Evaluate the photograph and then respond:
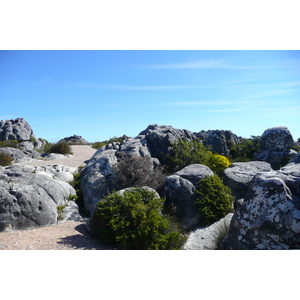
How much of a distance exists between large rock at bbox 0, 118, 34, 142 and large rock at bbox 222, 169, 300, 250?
1493 inches

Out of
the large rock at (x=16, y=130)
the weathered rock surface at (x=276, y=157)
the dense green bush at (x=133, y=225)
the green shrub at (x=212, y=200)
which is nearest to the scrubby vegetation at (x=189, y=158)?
the green shrub at (x=212, y=200)

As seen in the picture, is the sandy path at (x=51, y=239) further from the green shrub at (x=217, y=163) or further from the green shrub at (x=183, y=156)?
the green shrub at (x=217, y=163)

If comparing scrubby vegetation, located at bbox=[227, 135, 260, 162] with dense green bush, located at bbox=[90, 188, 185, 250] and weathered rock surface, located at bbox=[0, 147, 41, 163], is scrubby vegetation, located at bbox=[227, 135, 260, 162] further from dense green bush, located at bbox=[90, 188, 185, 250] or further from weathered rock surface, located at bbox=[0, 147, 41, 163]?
weathered rock surface, located at bbox=[0, 147, 41, 163]

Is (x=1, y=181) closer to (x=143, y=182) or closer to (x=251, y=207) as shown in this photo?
(x=143, y=182)

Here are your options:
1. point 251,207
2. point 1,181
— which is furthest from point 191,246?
point 1,181

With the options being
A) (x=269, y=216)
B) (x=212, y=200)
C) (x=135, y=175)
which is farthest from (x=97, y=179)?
(x=269, y=216)

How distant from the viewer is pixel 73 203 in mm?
10445

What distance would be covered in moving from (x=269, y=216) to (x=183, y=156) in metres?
9.71

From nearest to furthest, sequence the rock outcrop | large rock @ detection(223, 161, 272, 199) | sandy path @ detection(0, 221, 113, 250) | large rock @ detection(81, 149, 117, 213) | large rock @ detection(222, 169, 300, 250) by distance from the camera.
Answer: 1. large rock @ detection(222, 169, 300, 250)
2. sandy path @ detection(0, 221, 113, 250)
3. large rock @ detection(223, 161, 272, 199)
4. large rock @ detection(81, 149, 117, 213)
5. the rock outcrop

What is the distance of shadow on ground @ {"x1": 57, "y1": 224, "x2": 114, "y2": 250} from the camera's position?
22.1 ft

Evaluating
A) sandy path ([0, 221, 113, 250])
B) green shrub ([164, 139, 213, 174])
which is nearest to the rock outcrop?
green shrub ([164, 139, 213, 174])

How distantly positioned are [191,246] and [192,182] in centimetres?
303

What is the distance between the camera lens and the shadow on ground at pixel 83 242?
6.73 m

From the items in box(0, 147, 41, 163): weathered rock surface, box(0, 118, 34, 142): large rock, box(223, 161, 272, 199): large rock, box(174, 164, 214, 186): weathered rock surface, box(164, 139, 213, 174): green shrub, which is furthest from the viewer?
box(0, 118, 34, 142): large rock
